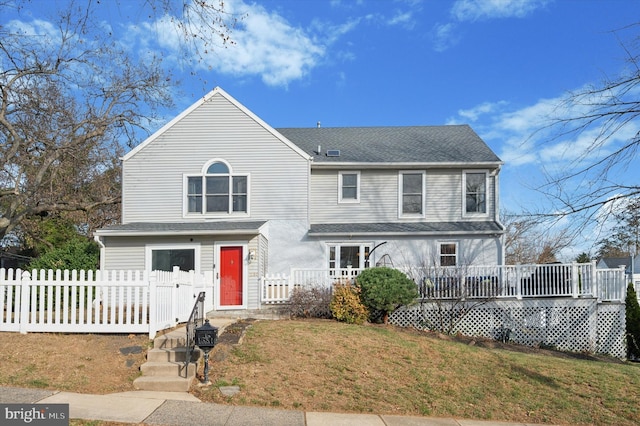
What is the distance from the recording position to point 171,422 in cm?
619

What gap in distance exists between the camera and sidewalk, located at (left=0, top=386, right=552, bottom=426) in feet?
20.7

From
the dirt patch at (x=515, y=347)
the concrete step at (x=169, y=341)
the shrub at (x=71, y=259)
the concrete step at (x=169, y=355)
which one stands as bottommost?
the dirt patch at (x=515, y=347)

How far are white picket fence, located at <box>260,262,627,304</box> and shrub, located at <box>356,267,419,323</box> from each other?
0.93 metres

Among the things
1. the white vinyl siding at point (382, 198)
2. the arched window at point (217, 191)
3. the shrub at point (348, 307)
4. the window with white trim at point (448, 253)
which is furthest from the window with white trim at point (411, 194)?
the shrub at point (348, 307)

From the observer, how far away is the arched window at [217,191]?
58.4 ft

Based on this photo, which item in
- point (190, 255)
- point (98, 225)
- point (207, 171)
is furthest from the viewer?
point (98, 225)

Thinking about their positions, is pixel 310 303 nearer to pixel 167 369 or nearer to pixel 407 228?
pixel 407 228

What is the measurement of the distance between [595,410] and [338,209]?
39.4ft

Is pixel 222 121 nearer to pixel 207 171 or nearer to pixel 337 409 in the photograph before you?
pixel 207 171

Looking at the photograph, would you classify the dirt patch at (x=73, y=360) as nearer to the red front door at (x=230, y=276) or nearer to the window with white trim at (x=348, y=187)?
the red front door at (x=230, y=276)

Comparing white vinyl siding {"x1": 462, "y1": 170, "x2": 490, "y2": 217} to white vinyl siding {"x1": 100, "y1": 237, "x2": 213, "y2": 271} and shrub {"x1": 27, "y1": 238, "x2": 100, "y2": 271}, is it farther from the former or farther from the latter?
shrub {"x1": 27, "y1": 238, "x2": 100, "y2": 271}

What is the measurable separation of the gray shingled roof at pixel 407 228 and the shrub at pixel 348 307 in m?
4.08

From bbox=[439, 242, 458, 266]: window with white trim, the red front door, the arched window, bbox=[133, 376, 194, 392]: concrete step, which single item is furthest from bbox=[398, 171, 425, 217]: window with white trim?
bbox=[133, 376, 194, 392]: concrete step

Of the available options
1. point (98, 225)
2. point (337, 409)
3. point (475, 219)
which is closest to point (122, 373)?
point (337, 409)
